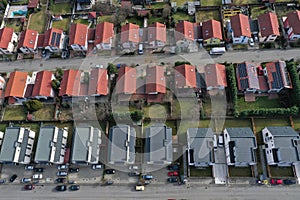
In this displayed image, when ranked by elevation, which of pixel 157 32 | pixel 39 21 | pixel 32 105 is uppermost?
pixel 39 21

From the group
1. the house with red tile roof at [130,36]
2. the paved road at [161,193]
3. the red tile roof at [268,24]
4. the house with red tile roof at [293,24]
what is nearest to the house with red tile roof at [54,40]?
the house with red tile roof at [130,36]

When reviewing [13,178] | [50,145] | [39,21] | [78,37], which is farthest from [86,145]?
[39,21]

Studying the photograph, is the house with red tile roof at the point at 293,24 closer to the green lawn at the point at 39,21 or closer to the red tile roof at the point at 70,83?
the red tile roof at the point at 70,83

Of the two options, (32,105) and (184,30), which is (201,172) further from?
(32,105)

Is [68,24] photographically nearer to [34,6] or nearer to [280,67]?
[34,6]

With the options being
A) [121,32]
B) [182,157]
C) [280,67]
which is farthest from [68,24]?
[280,67]

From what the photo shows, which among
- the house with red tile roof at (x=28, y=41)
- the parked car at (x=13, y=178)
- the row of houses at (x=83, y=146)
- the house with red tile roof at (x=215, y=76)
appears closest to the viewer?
the row of houses at (x=83, y=146)
